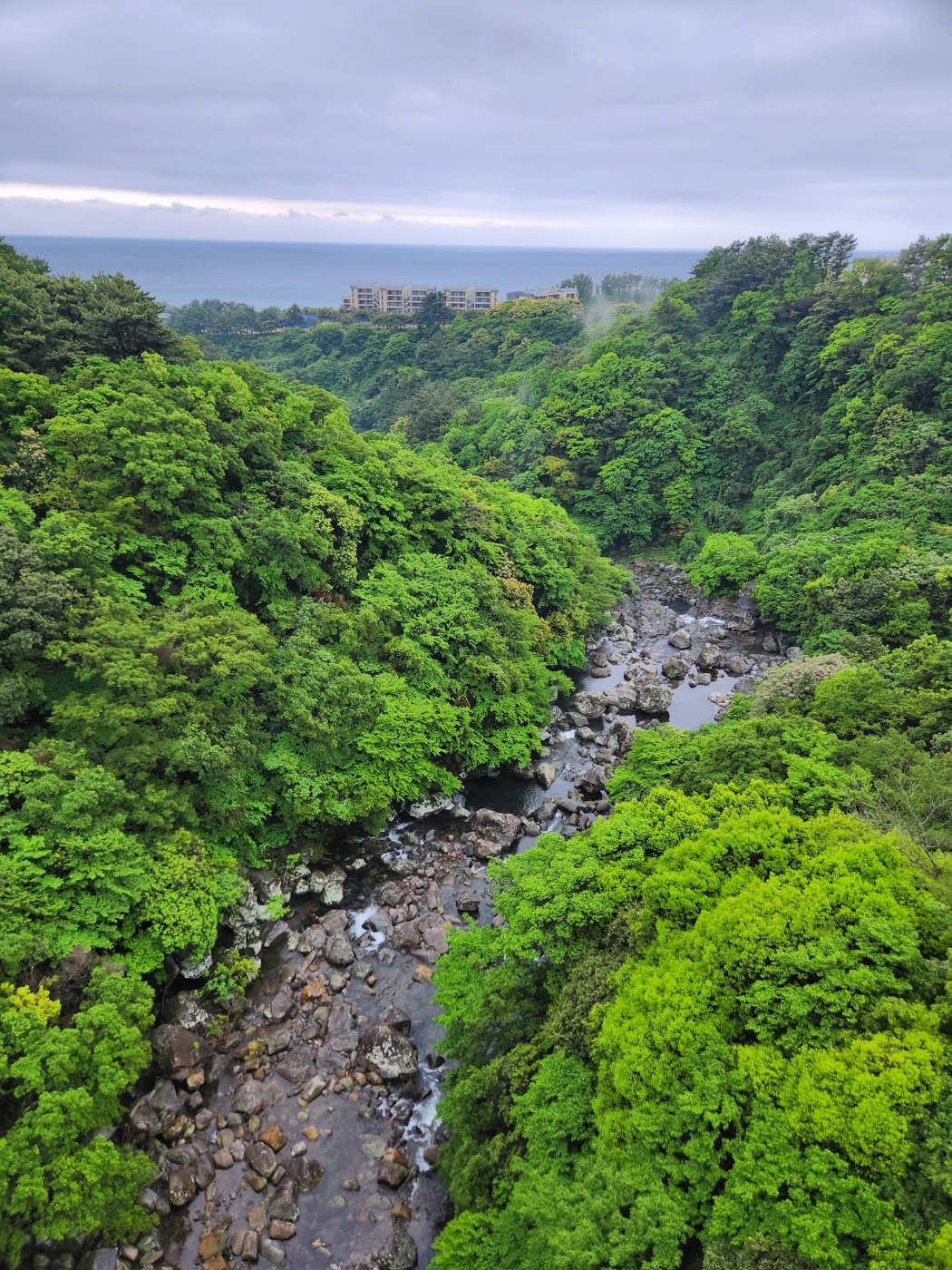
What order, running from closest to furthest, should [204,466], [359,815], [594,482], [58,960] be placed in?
1. [58,960]
2. [359,815]
3. [204,466]
4. [594,482]

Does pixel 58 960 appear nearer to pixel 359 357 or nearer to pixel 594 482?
pixel 594 482

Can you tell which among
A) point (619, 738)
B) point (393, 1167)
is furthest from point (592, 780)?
point (393, 1167)

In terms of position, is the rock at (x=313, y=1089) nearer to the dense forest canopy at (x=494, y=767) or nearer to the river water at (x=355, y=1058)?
the river water at (x=355, y=1058)

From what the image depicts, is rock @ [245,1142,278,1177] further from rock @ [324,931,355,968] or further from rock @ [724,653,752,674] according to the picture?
rock @ [724,653,752,674]

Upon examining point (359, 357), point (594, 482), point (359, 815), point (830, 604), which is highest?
point (359, 357)

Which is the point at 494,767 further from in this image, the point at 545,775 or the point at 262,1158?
the point at 262,1158

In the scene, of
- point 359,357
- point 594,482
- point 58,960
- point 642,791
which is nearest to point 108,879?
point 58,960
